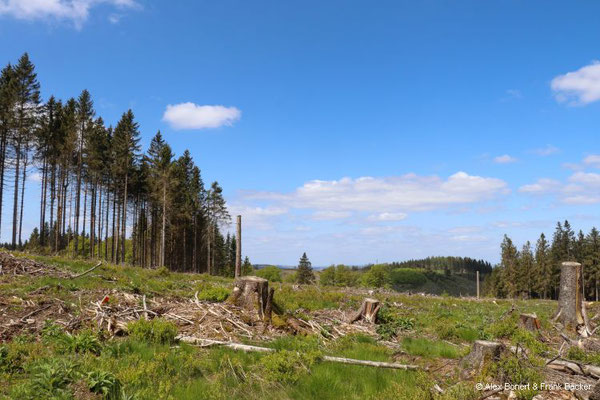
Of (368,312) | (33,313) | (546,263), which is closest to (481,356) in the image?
(368,312)

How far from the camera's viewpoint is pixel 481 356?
6039 millimetres

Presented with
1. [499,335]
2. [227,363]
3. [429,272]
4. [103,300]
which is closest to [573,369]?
[499,335]

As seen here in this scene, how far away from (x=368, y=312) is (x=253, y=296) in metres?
3.96

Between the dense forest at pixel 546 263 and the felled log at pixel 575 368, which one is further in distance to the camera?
the dense forest at pixel 546 263

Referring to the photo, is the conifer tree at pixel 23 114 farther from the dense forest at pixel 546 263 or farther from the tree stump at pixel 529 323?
the dense forest at pixel 546 263

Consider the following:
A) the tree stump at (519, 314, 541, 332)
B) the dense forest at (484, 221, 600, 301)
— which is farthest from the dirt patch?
the dense forest at (484, 221, 600, 301)

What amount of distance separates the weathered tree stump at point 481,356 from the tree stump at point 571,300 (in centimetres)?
924

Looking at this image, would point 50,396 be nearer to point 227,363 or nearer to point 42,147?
point 227,363

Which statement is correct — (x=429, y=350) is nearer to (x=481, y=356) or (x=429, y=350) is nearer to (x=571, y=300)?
(x=481, y=356)

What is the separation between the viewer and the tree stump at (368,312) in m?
11.9

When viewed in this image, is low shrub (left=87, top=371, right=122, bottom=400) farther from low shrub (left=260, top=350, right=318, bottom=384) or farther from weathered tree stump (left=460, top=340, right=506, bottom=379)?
weathered tree stump (left=460, top=340, right=506, bottom=379)

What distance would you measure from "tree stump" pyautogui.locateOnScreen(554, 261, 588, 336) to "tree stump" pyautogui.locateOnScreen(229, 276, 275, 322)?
1069 cm

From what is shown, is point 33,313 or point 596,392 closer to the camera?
point 596,392

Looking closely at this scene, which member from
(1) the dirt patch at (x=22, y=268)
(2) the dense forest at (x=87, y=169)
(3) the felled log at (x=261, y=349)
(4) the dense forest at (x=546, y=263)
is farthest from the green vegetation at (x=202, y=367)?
(4) the dense forest at (x=546, y=263)
